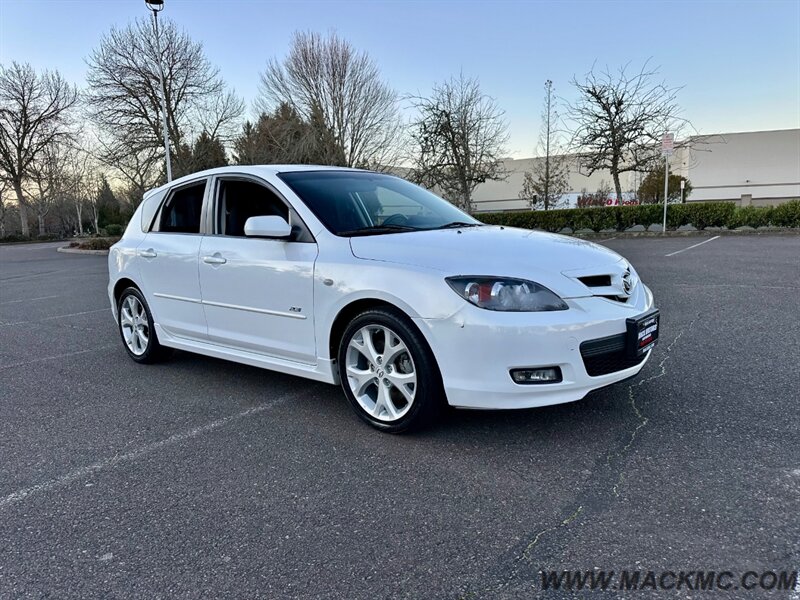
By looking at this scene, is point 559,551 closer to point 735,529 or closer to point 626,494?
point 626,494

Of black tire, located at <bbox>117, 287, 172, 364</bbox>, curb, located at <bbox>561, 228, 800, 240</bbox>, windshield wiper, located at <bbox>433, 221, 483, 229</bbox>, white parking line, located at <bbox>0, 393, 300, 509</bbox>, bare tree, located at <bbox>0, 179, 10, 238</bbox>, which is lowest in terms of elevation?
white parking line, located at <bbox>0, 393, 300, 509</bbox>

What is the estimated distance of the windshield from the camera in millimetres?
3883

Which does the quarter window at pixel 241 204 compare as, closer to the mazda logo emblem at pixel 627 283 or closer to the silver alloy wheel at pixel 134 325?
the silver alloy wheel at pixel 134 325

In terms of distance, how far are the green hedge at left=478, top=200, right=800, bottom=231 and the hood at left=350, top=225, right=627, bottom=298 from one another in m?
13.2

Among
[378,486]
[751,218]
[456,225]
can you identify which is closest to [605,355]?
[378,486]

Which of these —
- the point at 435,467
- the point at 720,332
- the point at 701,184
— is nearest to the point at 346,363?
the point at 435,467

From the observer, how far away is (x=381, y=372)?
3.38 m

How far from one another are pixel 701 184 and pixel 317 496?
4645 cm

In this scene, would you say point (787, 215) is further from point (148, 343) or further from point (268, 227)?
point (148, 343)

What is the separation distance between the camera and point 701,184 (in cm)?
4194

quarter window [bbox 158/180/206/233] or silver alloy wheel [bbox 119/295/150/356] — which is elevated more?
quarter window [bbox 158/180/206/233]

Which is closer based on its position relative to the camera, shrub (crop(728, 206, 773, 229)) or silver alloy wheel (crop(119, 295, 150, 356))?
silver alloy wheel (crop(119, 295, 150, 356))

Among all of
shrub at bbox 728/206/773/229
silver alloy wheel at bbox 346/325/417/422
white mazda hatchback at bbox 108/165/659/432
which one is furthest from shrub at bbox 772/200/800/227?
silver alloy wheel at bbox 346/325/417/422

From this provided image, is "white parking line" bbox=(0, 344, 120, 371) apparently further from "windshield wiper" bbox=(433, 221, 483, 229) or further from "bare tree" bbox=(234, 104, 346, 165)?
"bare tree" bbox=(234, 104, 346, 165)
